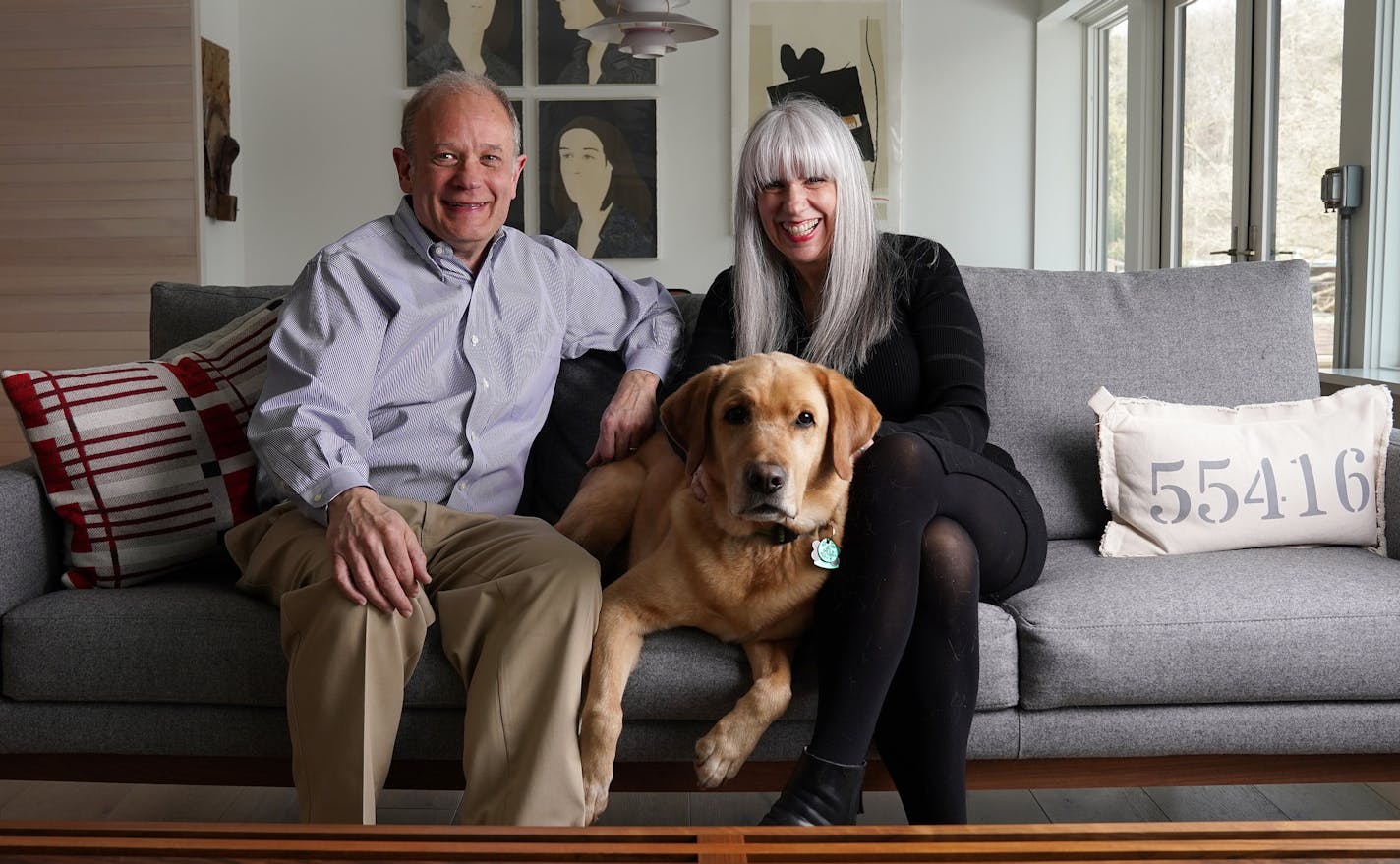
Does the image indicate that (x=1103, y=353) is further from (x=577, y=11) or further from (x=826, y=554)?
(x=577, y=11)

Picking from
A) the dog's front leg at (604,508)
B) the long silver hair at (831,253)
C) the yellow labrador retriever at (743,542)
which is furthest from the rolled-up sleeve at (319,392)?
the long silver hair at (831,253)

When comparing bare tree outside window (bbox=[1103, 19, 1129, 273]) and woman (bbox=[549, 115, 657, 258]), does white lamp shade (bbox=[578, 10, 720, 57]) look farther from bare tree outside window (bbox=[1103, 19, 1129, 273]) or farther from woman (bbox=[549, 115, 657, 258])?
bare tree outside window (bbox=[1103, 19, 1129, 273])

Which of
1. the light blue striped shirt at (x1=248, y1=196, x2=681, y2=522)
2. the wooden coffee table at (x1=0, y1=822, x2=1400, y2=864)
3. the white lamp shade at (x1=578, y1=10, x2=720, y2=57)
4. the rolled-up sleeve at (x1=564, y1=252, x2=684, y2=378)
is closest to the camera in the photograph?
the wooden coffee table at (x1=0, y1=822, x2=1400, y2=864)

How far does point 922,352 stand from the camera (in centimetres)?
208

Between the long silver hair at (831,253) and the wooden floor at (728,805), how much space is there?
83cm

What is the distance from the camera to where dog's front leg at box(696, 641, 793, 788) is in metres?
1.62

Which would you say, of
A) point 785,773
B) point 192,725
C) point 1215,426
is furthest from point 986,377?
point 192,725

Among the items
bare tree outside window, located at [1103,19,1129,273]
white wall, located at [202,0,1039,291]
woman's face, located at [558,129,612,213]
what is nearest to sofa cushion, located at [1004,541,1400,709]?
bare tree outside window, located at [1103,19,1129,273]

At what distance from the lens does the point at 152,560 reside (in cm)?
193

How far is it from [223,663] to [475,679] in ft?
1.33

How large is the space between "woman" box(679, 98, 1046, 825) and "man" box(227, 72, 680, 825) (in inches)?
10.8

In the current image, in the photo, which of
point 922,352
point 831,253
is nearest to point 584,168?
point 831,253

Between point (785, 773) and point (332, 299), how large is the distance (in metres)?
1.06

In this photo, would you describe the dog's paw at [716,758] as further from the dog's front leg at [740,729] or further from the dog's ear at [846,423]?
the dog's ear at [846,423]
